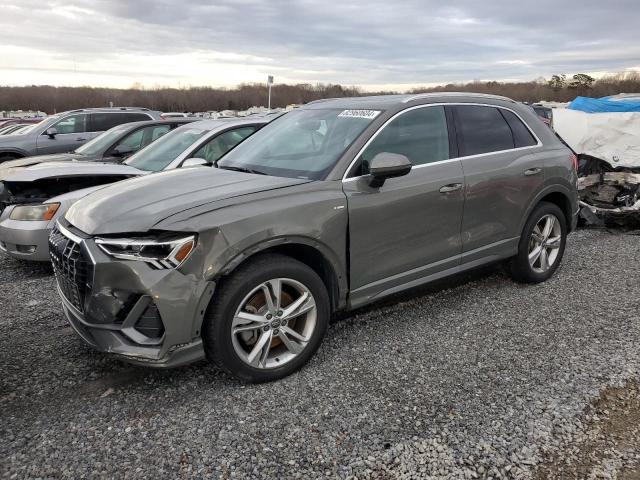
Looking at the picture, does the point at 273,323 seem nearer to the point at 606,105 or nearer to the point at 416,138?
the point at 416,138

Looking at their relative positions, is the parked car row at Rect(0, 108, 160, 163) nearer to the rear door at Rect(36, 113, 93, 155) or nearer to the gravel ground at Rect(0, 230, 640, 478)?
the rear door at Rect(36, 113, 93, 155)

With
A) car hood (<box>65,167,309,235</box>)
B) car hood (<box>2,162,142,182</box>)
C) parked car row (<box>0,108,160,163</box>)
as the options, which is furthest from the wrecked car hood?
parked car row (<box>0,108,160,163</box>)

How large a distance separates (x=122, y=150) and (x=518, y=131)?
19.6 feet

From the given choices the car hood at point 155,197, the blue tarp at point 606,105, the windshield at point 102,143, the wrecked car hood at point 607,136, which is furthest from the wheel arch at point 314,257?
the blue tarp at point 606,105

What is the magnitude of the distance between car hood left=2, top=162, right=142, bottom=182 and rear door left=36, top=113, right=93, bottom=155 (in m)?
6.21

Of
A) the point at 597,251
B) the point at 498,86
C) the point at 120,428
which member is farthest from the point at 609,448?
the point at 498,86

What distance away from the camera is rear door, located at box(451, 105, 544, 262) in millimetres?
4223

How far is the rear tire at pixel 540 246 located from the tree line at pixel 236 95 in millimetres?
44544

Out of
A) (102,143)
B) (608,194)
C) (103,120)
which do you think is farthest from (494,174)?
(103,120)

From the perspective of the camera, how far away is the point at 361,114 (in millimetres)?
3930

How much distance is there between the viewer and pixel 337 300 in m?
3.54

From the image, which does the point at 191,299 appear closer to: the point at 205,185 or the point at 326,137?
the point at 205,185

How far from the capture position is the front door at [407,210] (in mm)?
3551

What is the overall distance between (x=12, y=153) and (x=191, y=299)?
35.6 feet
